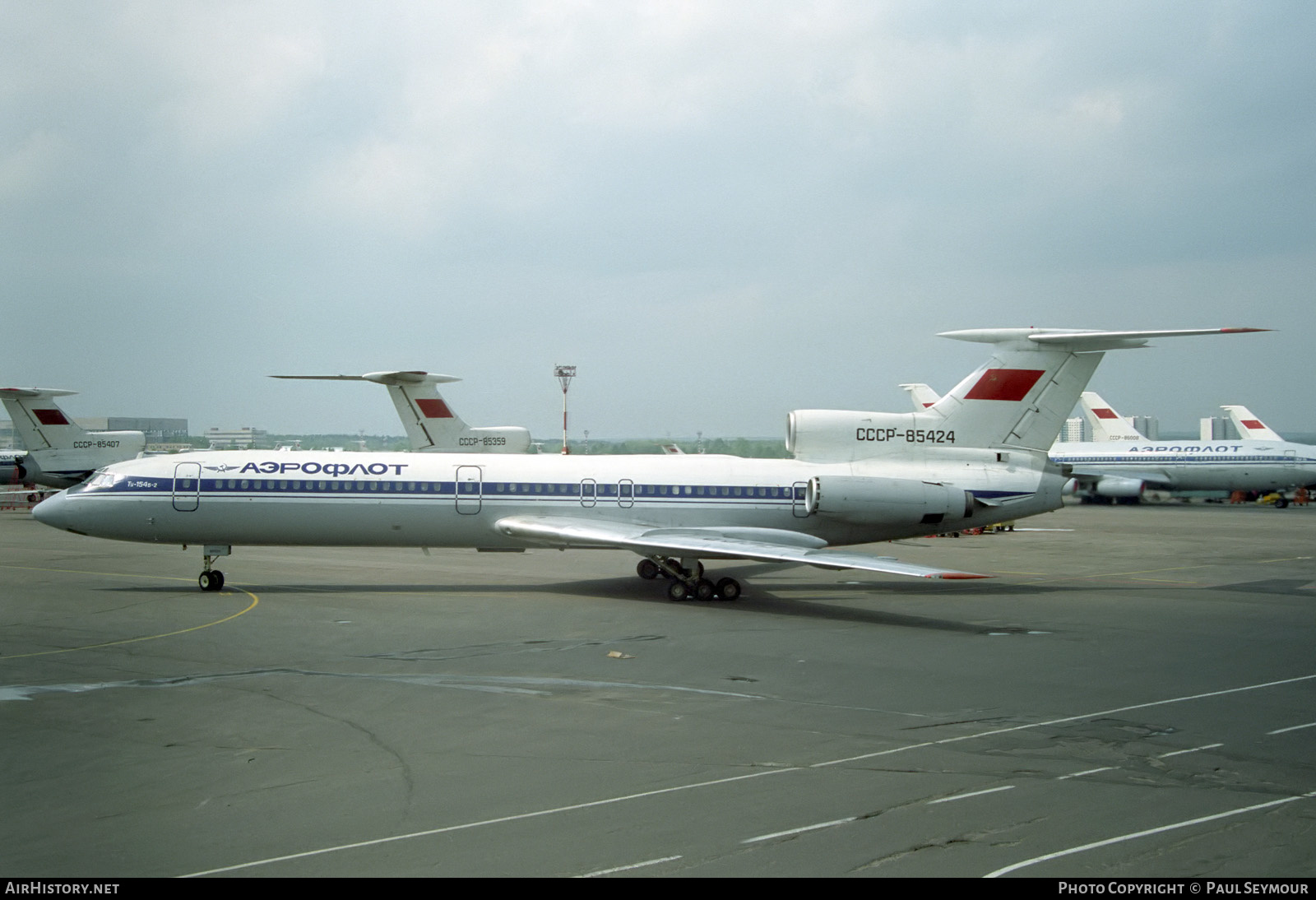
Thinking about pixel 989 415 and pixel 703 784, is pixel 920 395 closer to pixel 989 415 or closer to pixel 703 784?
pixel 989 415

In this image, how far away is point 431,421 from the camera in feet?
135

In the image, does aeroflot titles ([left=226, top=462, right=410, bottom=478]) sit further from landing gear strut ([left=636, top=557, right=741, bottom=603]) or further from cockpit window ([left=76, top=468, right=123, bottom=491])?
landing gear strut ([left=636, top=557, right=741, bottom=603])

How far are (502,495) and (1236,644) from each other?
555 inches

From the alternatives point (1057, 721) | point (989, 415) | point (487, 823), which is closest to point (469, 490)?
point (989, 415)

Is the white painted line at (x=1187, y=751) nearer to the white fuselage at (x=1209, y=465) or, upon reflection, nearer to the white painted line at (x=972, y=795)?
the white painted line at (x=972, y=795)

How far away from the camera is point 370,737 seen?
10531mm

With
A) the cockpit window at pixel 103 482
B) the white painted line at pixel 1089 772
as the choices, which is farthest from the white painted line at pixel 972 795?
the cockpit window at pixel 103 482

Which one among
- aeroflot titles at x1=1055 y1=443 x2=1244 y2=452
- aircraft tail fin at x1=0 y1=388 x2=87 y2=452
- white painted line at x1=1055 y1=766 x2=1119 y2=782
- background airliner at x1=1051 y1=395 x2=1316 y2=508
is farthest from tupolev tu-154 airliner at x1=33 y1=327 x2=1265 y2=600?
aeroflot titles at x1=1055 y1=443 x2=1244 y2=452

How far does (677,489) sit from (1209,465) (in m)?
49.2

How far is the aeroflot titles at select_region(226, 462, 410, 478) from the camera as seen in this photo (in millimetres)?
22812

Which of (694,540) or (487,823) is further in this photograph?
(694,540)

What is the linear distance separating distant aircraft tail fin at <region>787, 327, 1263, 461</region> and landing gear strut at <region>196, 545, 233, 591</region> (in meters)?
12.7
